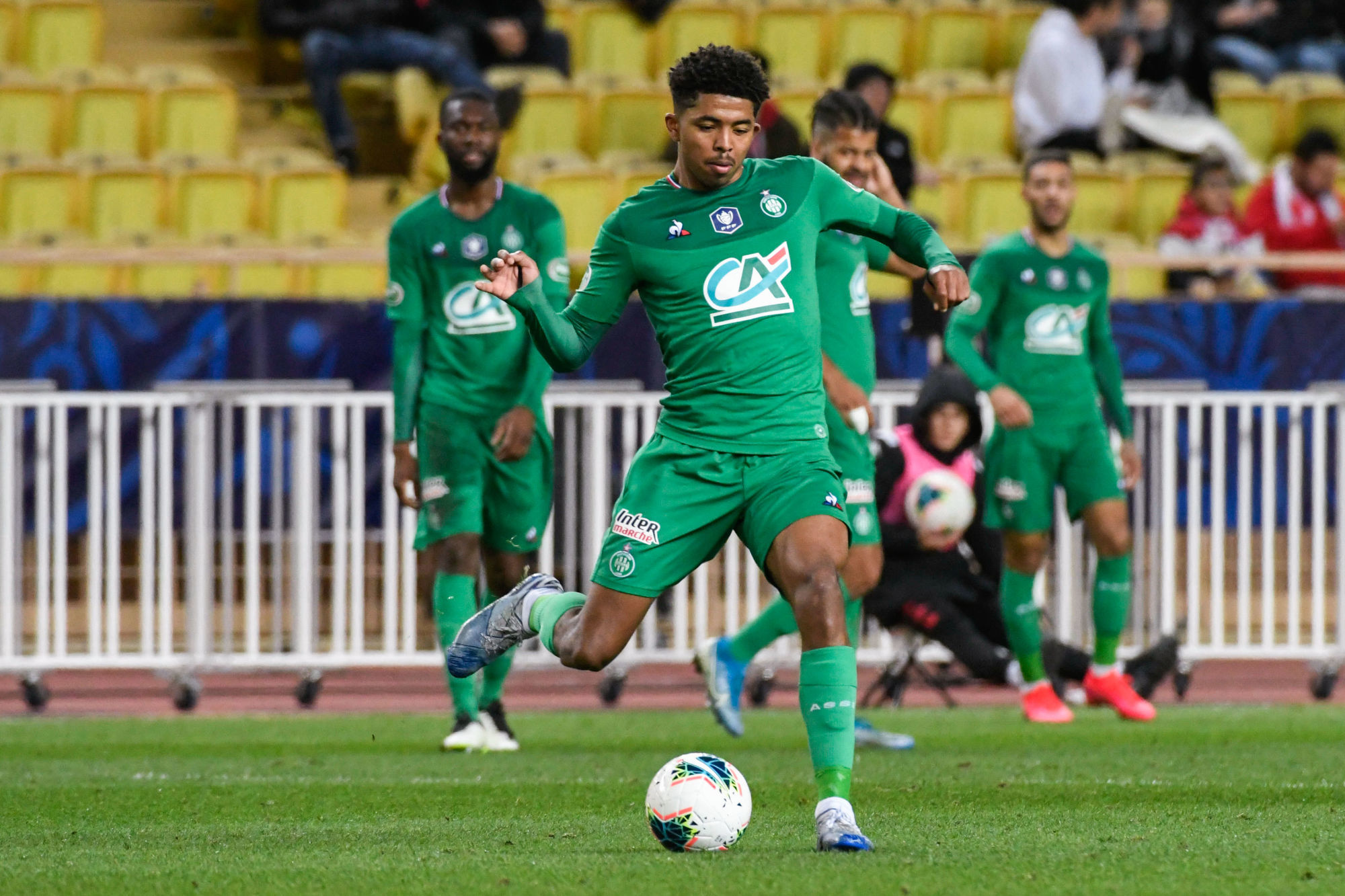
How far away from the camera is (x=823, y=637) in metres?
5.14

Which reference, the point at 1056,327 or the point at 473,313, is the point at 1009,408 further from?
the point at 473,313

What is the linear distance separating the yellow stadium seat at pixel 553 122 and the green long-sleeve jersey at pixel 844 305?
7.69 m

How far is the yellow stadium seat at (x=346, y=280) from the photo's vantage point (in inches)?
530

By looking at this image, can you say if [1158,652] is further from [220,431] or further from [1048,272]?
[220,431]

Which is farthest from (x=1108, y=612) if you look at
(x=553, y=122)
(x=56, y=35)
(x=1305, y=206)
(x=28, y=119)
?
(x=56, y=35)

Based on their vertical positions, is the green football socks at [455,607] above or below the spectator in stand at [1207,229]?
below

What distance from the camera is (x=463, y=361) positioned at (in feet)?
26.8

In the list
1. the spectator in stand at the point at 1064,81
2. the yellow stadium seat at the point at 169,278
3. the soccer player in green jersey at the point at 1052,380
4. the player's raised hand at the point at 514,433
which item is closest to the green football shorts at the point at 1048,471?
the soccer player in green jersey at the point at 1052,380

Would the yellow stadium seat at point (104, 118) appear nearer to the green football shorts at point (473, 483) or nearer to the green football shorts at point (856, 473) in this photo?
the green football shorts at point (473, 483)

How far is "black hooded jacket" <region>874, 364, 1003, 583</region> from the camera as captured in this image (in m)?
10.1

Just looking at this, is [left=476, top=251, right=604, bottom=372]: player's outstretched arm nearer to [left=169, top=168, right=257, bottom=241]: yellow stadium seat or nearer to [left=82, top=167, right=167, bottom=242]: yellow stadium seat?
[left=169, top=168, right=257, bottom=241]: yellow stadium seat

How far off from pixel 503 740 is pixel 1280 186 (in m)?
8.17

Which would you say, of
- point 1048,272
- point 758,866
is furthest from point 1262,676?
point 758,866

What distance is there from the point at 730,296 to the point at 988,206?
378 inches
